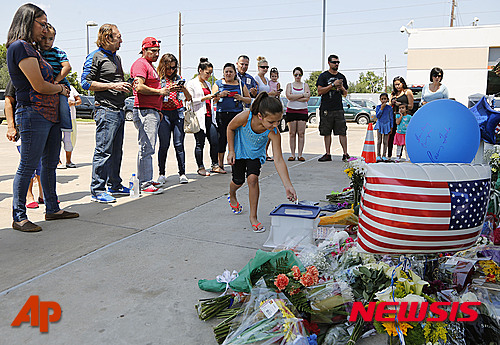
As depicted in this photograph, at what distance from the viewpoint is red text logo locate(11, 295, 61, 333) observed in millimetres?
2643

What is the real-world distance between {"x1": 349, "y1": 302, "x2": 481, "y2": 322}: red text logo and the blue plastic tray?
1411 millimetres

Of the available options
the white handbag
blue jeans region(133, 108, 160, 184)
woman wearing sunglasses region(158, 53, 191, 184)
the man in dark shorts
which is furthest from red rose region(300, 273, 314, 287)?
the man in dark shorts

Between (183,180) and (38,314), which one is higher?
(183,180)

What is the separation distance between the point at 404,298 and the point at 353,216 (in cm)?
196

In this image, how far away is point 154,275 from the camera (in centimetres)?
329

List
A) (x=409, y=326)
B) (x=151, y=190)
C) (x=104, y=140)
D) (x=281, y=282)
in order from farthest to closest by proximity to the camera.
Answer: (x=151, y=190), (x=104, y=140), (x=281, y=282), (x=409, y=326)

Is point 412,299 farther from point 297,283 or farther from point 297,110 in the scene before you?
point 297,110

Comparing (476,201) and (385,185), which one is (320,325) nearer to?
(385,185)

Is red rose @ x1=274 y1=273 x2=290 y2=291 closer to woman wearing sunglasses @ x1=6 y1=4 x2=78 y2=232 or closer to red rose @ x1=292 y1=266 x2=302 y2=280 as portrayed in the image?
red rose @ x1=292 y1=266 x2=302 y2=280

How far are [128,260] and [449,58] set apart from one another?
1344 inches

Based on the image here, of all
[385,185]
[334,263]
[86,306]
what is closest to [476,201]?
[385,185]

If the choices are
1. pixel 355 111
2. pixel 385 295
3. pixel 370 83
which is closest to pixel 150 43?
pixel 385 295

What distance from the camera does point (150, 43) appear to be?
5809 mm

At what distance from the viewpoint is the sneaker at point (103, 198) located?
5.49 metres
